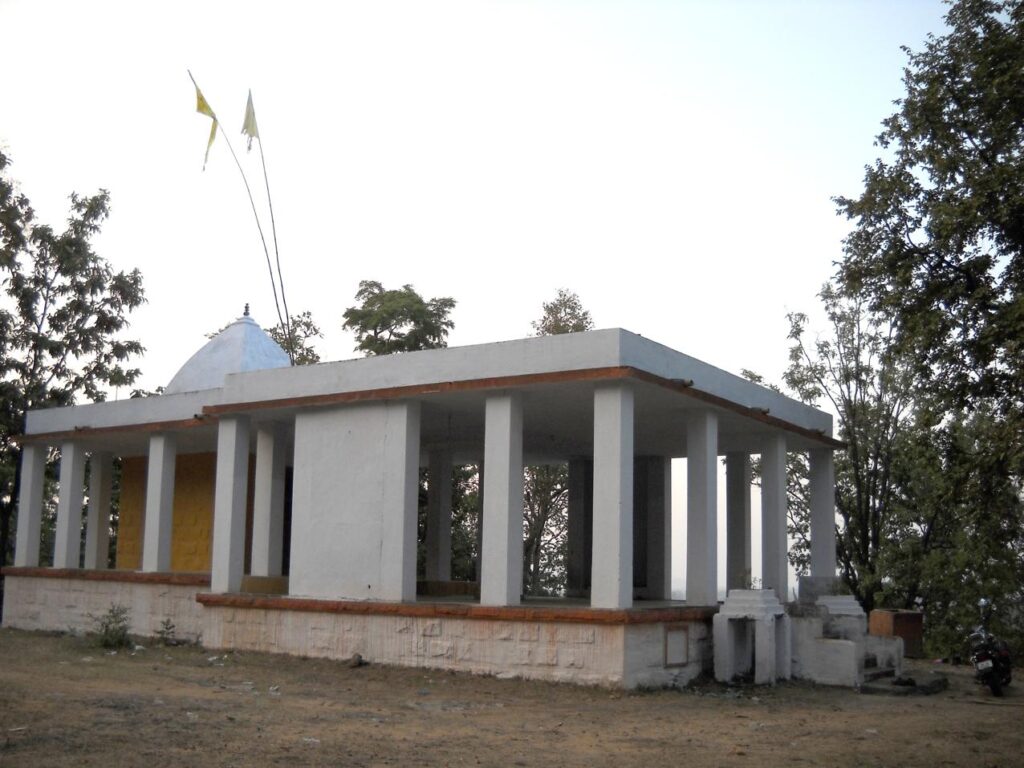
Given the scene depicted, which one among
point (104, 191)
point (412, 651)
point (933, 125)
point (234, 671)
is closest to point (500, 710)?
point (412, 651)

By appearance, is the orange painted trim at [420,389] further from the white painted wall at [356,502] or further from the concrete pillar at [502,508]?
the concrete pillar at [502,508]

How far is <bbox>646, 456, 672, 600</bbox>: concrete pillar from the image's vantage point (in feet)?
65.9

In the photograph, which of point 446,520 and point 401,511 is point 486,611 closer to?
point 401,511

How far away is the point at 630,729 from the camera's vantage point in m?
9.72

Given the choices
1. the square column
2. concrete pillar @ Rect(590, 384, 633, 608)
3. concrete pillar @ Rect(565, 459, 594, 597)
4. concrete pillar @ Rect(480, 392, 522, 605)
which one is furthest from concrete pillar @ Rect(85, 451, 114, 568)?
concrete pillar @ Rect(590, 384, 633, 608)

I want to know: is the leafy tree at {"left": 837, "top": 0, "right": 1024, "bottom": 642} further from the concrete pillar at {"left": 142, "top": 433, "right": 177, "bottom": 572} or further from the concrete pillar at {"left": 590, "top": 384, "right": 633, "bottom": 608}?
the concrete pillar at {"left": 142, "top": 433, "right": 177, "bottom": 572}

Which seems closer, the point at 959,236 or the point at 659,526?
the point at 959,236

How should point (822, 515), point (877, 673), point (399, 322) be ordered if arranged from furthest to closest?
1. point (399, 322)
2. point (822, 515)
3. point (877, 673)

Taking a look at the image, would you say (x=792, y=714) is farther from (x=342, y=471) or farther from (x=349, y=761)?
(x=342, y=471)

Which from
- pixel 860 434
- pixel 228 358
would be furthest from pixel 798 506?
pixel 228 358

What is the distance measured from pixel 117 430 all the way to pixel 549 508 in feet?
49.8

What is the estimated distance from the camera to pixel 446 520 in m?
20.5

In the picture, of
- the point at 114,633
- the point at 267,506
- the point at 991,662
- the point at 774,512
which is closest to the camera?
the point at 991,662

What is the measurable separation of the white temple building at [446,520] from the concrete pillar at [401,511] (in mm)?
29
